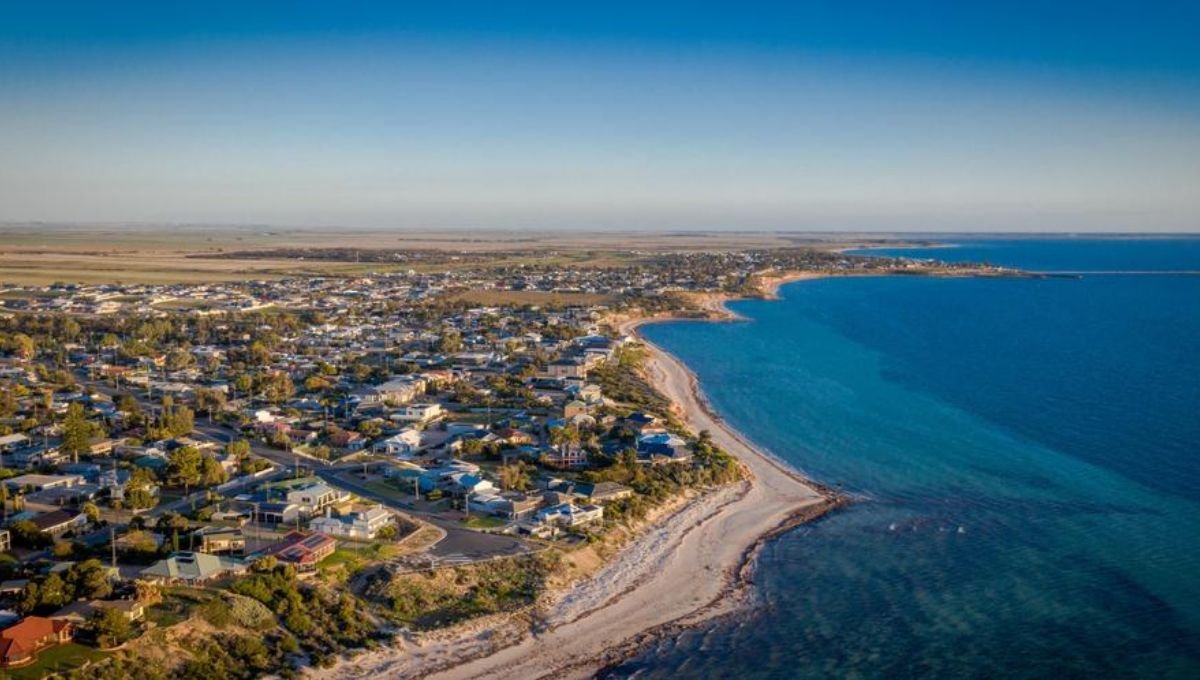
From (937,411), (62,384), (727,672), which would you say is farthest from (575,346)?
(727,672)

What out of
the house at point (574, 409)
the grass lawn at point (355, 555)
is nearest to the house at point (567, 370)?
the house at point (574, 409)

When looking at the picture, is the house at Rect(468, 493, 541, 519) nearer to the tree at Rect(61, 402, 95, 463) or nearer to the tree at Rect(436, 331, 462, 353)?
the tree at Rect(61, 402, 95, 463)

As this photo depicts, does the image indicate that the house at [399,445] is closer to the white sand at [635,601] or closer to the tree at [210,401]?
the tree at [210,401]

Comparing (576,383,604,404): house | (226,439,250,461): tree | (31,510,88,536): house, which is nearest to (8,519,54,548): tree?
(31,510,88,536): house

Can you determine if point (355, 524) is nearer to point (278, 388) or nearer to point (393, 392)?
point (393, 392)

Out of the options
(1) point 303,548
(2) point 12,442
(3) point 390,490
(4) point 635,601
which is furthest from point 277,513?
(2) point 12,442
